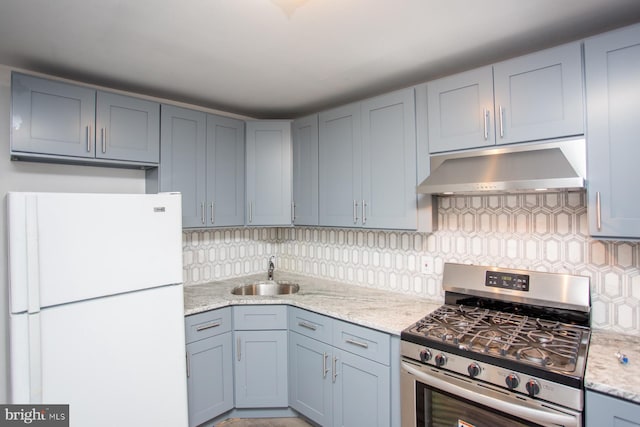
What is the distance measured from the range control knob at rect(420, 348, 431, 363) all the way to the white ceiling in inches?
61.5

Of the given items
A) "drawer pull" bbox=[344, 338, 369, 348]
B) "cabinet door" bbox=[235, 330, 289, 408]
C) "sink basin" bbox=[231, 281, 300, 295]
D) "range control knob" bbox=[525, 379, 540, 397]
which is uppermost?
"sink basin" bbox=[231, 281, 300, 295]

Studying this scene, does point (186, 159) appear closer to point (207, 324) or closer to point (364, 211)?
point (207, 324)

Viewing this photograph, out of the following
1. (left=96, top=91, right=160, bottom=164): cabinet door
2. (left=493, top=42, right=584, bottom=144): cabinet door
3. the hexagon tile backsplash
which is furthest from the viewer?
(left=96, top=91, right=160, bottom=164): cabinet door

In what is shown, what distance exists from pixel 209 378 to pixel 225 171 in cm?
153

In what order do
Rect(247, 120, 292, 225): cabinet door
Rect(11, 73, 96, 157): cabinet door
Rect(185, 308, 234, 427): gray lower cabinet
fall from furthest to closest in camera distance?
Rect(247, 120, 292, 225): cabinet door → Rect(185, 308, 234, 427): gray lower cabinet → Rect(11, 73, 96, 157): cabinet door

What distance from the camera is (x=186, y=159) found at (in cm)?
252

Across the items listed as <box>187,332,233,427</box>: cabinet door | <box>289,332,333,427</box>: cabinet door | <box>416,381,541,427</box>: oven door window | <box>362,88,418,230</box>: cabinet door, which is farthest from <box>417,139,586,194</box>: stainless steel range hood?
<box>187,332,233,427</box>: cabinet door

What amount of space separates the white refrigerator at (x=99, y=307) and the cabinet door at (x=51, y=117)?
0.54m

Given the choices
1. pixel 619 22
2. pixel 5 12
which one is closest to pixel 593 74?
pixel 619 22

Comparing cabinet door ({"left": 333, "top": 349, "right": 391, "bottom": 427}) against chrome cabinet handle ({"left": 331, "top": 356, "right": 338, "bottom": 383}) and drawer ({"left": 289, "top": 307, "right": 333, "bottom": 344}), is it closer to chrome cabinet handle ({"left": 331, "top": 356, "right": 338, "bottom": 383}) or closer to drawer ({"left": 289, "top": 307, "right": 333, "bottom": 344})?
chrome cabinet handle ({"left": 331, "top": 356, "right": 338, "bottom": 383})

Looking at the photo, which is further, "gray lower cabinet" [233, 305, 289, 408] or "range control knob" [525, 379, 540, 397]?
"gray lower cabinet" [233, 305, 289, 408]

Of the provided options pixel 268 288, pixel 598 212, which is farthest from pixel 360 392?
pixel 598 212

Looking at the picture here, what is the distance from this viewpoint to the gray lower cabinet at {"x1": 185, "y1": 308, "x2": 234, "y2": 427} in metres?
2.22

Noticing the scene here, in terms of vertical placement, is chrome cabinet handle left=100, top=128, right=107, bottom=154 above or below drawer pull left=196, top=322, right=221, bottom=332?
above
